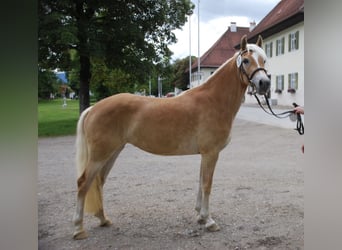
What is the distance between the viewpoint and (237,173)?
3.37 m

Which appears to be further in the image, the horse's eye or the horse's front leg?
the horse's front leg

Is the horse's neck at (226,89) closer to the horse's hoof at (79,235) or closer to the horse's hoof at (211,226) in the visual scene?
the horse's hoof at (211,226)

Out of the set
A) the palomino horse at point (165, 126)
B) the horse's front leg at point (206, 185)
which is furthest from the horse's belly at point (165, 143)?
the horse's front leg at point (206, 185)

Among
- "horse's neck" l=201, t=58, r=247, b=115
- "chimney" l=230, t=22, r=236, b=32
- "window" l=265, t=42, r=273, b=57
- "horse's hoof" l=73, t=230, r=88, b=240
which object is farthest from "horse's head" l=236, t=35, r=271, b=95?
"horse's hoof" l=73, t=230, r=88, b=240

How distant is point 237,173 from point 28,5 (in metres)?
2.48

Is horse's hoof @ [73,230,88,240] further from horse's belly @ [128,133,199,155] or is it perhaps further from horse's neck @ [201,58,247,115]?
horse's neck @ [201,58,247,115]

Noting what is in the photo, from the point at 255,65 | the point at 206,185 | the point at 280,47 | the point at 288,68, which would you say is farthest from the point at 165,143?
the point at 280,47

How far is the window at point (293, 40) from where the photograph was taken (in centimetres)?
237

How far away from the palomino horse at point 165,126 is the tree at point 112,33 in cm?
27

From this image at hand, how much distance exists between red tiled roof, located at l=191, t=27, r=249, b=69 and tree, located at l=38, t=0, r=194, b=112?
10.6 inches

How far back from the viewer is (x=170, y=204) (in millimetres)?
2594

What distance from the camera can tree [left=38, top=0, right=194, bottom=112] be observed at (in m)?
2.05

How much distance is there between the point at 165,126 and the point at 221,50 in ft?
2.25

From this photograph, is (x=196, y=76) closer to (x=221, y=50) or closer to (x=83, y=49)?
(x=221, y=50)
